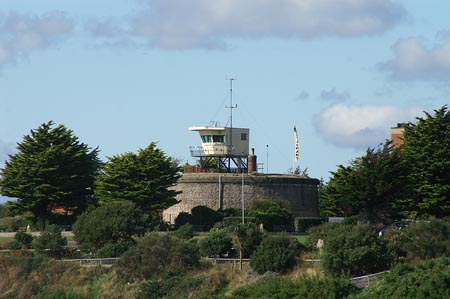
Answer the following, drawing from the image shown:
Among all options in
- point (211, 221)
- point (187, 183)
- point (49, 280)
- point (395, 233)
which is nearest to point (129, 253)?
point (49, 280)

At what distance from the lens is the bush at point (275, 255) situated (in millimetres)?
61156

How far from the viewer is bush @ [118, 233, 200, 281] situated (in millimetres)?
63741

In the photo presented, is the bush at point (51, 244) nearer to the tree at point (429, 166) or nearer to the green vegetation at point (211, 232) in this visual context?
the green vegetation at point (211, 232)

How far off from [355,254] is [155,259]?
12.6 metres

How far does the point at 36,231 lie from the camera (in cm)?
8562

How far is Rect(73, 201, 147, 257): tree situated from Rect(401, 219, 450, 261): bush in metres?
18.6

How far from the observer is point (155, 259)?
212 ft

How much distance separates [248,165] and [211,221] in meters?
12.4

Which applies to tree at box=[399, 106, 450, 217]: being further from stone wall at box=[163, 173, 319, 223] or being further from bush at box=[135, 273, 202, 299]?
bush at box=[135, 273, 202, 299]

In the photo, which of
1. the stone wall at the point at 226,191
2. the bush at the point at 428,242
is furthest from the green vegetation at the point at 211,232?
the stone wall at the point at 226,191

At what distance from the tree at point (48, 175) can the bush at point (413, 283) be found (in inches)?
1491

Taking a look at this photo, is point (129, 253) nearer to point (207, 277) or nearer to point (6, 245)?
point (207, 277)

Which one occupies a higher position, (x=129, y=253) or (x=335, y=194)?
(x=335, y=194)

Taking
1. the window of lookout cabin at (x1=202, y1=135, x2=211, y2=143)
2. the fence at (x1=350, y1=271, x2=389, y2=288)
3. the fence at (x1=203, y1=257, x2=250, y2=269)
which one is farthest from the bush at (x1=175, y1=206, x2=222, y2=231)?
the fence at (x1=350, y1=271, x2=389, y2=288)
